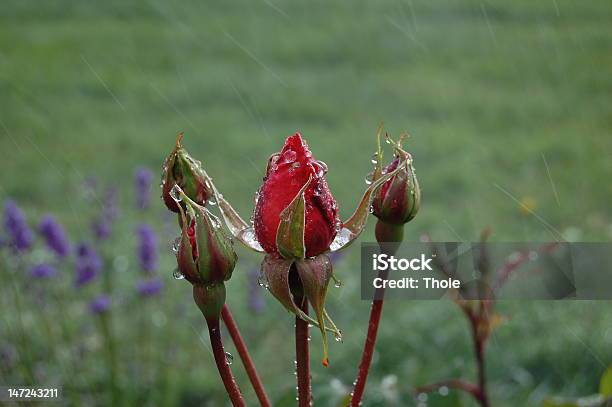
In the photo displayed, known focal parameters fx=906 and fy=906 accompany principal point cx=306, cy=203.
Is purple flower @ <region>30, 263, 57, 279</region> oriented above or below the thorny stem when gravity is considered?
above

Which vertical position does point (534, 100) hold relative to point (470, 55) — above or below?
below

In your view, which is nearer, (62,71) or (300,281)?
(300,281)

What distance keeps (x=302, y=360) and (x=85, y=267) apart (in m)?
1.35

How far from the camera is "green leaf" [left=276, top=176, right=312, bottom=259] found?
57cm

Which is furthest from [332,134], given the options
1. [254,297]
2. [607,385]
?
Result: [607,385]

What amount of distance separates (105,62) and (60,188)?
1.48 meters

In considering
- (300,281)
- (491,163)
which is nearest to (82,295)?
(491,163)

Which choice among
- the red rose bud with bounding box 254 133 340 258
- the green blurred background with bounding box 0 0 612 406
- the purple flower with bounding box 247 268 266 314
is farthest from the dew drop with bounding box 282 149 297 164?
the purple flower with bounding box 247 268 266 314

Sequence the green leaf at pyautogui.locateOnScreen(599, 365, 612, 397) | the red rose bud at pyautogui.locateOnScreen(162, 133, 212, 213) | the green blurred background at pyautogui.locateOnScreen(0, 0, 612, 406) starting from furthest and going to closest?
1. the green blurred background at pyautogui.locateOnScreen(0, 0, 612, 406)
2. the green leaf at pyautogui.locateOnScreen(599, 365, 612, 397)
3. the red rose bud at pyautogui.locateOnScreen(162, 133, 212, 213)

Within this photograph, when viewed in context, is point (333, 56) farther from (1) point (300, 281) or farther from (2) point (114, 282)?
(1) point (300, 281)

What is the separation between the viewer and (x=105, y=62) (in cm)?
498

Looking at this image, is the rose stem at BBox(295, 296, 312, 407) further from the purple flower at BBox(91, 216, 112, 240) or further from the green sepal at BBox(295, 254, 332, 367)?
the purple flower at BBox(91, 216, 112, 240)

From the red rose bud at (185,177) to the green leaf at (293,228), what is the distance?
0.12m

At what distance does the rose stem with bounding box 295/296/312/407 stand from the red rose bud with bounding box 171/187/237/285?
0.18ft
